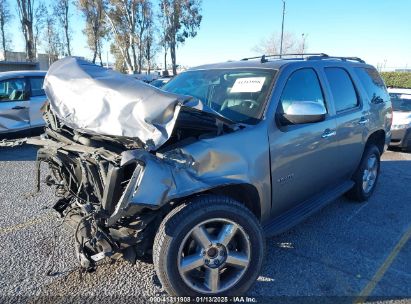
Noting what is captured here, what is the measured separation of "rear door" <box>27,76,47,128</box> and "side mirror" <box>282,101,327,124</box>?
725 cm

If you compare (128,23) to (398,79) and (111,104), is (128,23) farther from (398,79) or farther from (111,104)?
(111,104)

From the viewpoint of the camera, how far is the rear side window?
495cm

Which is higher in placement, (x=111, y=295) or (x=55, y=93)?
(x=55, y=93)

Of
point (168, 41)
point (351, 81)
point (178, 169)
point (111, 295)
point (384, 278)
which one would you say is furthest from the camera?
point (168, 41)

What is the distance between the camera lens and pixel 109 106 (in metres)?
2.75

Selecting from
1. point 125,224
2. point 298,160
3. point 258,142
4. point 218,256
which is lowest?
point 218,256

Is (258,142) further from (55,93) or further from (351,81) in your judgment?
(351,81)

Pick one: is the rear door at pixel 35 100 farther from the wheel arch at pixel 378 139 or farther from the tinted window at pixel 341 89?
the wheel arch at pixel 378 139

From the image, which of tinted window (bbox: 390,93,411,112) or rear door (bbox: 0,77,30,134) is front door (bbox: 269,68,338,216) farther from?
rear door (bbox: 0,77,30,134)

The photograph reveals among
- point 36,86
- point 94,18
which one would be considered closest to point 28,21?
point 94,18

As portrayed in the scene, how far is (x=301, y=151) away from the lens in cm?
340

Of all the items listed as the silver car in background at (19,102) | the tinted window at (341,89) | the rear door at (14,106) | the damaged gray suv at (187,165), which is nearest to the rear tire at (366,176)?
the tinted window at (341,89)

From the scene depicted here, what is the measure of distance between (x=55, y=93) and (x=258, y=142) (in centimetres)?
185

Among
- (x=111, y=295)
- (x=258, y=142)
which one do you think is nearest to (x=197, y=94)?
(x=258, y=142)
